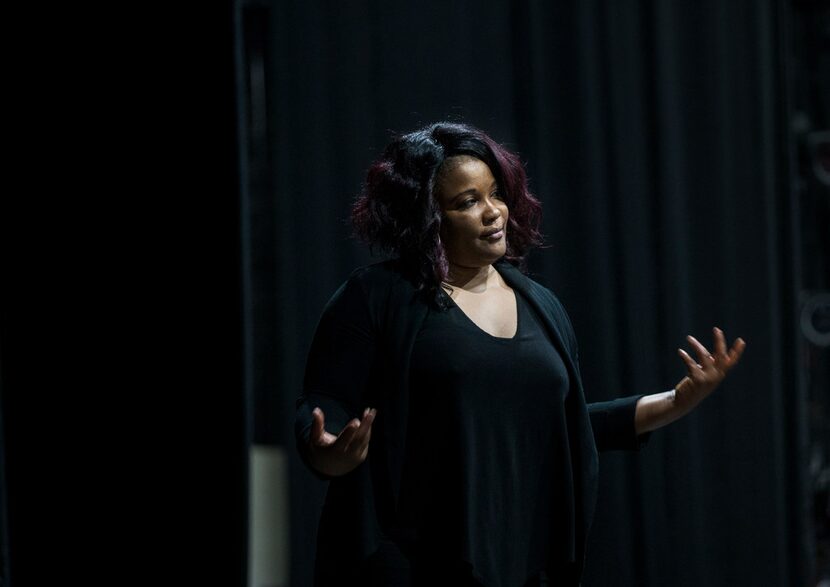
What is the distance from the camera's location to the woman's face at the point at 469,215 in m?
1.69

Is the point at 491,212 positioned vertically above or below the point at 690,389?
above

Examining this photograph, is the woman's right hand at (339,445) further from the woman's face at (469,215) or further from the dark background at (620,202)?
the dark background at (620,202)

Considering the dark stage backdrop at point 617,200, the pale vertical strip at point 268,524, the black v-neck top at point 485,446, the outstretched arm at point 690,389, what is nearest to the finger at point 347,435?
the black v-neck top at point 485,446

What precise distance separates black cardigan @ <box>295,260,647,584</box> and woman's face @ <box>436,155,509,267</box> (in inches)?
4.0

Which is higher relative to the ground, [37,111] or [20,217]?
[37,111]

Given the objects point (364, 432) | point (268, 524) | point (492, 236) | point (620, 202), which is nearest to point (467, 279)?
point (492, 236)

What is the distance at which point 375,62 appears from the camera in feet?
7.64

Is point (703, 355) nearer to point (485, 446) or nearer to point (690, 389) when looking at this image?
point (690, 389)

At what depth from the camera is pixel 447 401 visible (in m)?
1.61

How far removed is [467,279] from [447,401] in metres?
0.22

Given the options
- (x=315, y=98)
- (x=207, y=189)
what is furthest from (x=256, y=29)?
(x=207, y=189)

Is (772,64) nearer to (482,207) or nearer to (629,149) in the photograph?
(629,149)

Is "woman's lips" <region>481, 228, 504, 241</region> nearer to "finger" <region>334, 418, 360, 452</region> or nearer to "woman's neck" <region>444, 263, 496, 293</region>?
"woman's neck" <region>444, 263, 496, 293</region>

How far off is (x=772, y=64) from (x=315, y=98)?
3.66ft
